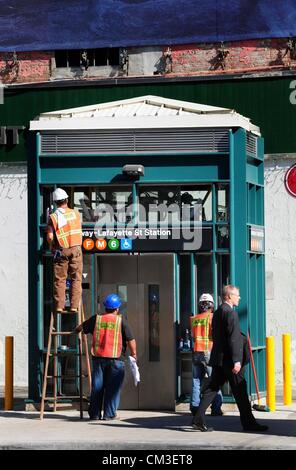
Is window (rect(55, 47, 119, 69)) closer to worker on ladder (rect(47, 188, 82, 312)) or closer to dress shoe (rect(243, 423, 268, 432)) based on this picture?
worker on ladder (rect(47, 188, 82, 312))

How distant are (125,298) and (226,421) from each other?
2872 mm

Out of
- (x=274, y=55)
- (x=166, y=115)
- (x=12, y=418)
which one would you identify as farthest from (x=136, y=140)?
(x=274, y=55)

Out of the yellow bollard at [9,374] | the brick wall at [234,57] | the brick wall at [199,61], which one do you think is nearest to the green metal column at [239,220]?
the yellow bollard at [9,374]

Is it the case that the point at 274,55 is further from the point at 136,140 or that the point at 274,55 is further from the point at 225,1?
the point at 136,140

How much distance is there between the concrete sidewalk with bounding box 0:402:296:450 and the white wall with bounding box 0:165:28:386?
6.39 metres

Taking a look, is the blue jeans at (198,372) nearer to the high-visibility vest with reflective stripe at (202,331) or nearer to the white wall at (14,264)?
the high-visibility vest with reflective stripe at (202,331)

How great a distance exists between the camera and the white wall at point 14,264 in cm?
2538

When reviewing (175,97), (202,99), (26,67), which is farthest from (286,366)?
(26,67)

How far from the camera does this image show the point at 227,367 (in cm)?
1612

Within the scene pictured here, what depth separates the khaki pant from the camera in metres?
18.5

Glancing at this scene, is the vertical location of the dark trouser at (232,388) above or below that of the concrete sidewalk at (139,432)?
above

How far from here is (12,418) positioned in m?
18.2

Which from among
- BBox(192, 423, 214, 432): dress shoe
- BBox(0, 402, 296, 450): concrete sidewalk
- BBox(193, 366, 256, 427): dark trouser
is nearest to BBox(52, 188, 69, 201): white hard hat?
BBox(0, 402, 296, 450): concrete sidewalk

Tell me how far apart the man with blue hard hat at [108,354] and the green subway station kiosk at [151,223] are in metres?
1.43
